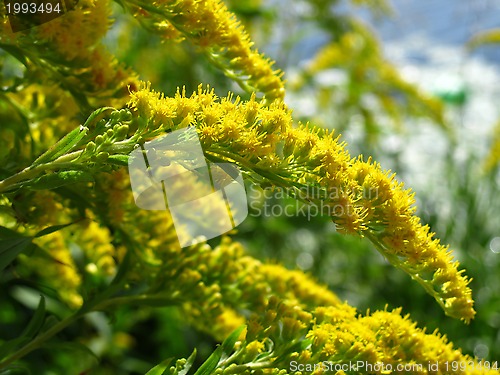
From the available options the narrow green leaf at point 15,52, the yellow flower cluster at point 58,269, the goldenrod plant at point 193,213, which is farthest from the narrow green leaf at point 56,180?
Answer: the yellow flower cluster at point 58,269

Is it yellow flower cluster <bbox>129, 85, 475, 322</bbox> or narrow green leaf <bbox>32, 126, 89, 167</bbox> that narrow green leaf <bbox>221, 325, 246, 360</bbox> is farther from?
narrow green leaf <bbox>32, 126, 89, 167</bbox>

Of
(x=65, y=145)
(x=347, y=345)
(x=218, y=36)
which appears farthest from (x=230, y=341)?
(x=218, y=36)

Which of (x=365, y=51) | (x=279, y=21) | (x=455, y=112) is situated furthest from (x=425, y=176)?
(x=279, y=21)

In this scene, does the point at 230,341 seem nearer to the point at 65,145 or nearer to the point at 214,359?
the point at 214,359

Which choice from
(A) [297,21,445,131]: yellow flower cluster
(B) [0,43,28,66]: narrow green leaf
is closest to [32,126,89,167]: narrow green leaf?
(B) [0,43,28,66]: narrow green leaf

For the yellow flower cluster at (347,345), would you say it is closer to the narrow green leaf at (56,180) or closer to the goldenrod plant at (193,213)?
the goldenrod plant at (193,213)
